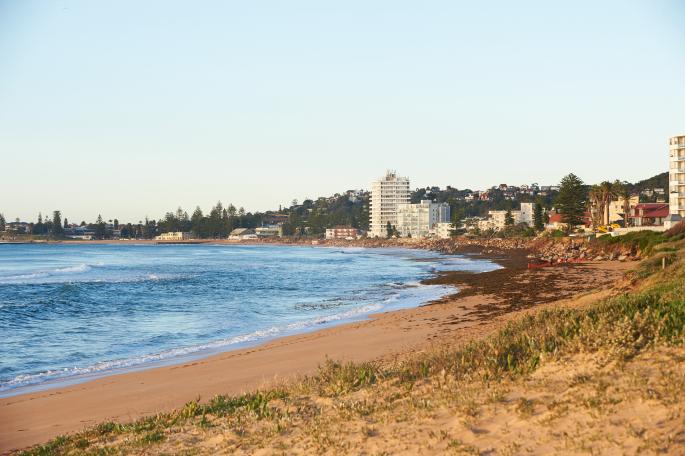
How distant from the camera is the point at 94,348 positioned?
20.9m

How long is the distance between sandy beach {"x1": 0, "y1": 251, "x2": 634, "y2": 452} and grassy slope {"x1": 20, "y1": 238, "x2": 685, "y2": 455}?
2.28 m

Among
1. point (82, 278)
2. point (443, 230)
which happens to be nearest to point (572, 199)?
point (82, 278)

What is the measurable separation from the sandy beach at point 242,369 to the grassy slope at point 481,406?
7.47 ft

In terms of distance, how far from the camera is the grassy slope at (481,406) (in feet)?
20.4

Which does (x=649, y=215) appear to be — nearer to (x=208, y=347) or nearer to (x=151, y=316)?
(x=151, y=316)

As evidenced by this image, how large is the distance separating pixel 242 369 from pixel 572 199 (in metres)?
86.0

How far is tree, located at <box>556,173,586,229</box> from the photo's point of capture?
305ft

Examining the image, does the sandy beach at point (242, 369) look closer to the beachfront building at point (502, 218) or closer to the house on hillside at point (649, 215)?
the house on hillside at point (649, 215)

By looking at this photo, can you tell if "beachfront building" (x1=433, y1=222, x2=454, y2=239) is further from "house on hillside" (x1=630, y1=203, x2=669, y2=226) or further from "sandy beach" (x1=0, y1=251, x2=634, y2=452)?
"sandy beach" (x1=0, y1=251, x2=634, y2=452)

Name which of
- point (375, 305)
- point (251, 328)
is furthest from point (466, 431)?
point (375, 305)

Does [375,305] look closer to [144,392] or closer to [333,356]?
[333,356]

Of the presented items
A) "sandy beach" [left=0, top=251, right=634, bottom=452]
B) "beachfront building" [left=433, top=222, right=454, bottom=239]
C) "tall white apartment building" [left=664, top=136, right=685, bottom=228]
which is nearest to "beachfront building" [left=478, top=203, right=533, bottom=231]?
"beachfront building" [left=433, top=222, right=454, bottom=239]

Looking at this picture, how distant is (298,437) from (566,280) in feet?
110

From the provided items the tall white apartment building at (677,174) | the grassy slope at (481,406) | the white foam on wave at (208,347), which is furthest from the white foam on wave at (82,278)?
the tall white apartment building at (677,174)
